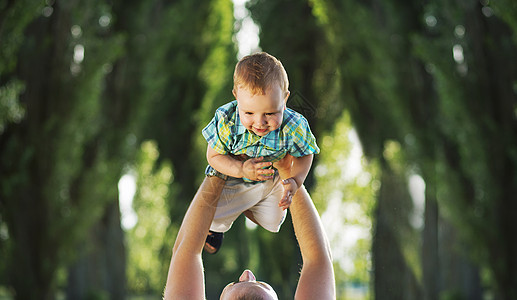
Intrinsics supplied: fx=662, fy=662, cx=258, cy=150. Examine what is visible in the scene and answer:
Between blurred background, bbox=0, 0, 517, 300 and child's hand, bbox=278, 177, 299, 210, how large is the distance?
10.1 ft

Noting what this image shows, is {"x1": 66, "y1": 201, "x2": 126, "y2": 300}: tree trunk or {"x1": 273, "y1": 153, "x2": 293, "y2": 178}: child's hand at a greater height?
{"x1": 273, "y1": 153, "x2": 293, "y2": 178}: child's hand

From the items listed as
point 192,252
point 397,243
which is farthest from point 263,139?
point 397,243

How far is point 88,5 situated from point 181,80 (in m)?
4.02

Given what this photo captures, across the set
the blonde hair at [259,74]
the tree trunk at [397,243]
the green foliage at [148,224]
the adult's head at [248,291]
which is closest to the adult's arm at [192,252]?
the adult's head at [248,291]

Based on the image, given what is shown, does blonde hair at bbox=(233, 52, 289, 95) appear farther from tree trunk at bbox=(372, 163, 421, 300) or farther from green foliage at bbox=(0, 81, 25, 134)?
tree trunk at bbox=(372, 163, 421, 300)

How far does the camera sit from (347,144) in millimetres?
12219

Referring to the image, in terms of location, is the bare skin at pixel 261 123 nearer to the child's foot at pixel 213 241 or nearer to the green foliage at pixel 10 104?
the child's foot at pixel 213 241

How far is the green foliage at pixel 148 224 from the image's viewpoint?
14.4m

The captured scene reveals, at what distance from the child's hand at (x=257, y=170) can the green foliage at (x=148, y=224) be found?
11431 millimetres

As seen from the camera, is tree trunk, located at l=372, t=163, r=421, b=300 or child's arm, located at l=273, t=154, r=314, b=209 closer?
child's arm, located at l=273, t=154, r=314, b=209

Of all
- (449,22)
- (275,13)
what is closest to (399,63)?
(449,22)

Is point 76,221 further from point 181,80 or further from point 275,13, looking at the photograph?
point 275,13

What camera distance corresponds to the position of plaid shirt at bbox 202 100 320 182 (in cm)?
166

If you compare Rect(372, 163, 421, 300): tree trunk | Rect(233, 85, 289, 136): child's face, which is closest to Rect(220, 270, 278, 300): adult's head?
Rect(233, 85, 289, 136): child's face
